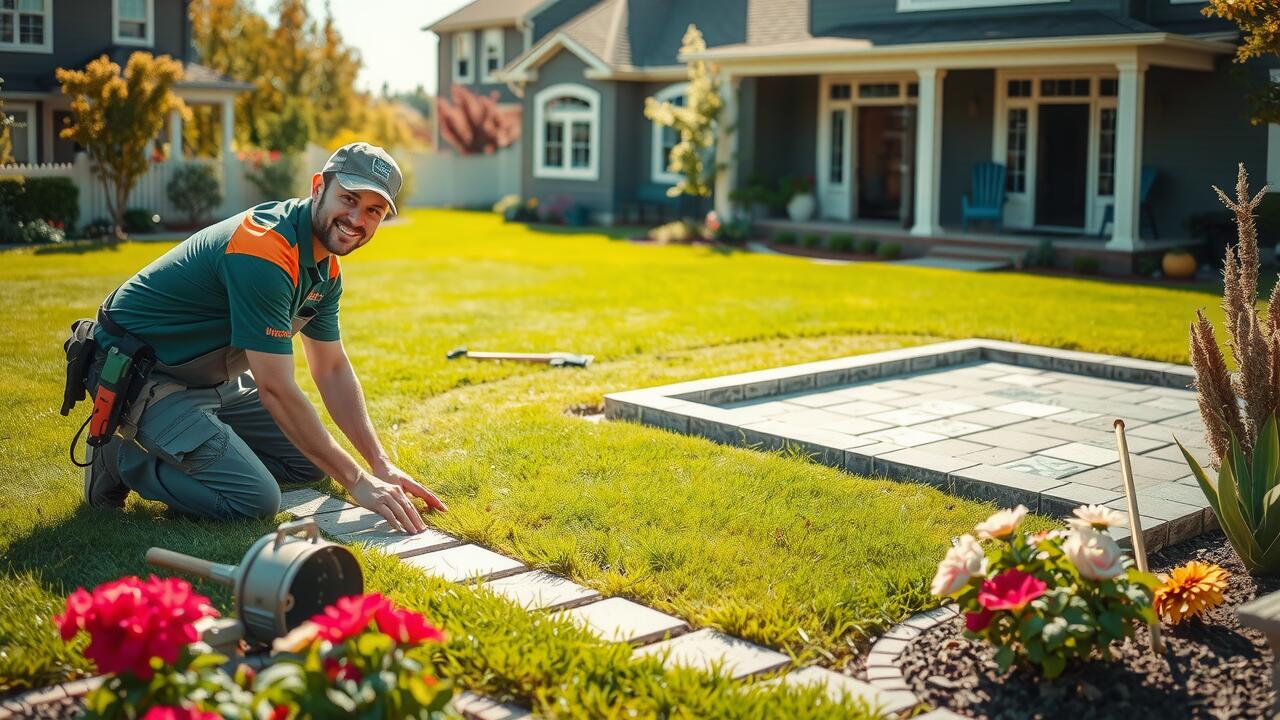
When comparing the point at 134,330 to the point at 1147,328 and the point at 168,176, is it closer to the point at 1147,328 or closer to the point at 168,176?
the point at 1147,328

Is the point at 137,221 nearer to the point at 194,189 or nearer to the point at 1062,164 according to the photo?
the point at 194,189

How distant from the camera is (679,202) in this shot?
2617cm

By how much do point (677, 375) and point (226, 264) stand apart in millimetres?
4343

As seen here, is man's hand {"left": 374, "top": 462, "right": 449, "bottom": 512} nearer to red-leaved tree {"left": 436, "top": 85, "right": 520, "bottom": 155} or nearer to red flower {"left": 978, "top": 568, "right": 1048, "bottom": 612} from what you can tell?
red flower {"left": 978, "top": 568, "right": 1048, "bottom": 612}

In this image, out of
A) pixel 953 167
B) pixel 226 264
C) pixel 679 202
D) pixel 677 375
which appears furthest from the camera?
pixel 679 202

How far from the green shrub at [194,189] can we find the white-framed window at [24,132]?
397 cm

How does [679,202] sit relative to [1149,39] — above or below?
below

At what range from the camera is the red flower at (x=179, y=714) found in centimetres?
247

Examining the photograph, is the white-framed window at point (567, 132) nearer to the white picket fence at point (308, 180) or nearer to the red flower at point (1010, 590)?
the white picket fence at point (308, 180)

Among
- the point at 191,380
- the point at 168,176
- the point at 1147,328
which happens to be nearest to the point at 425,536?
the point at 191,380

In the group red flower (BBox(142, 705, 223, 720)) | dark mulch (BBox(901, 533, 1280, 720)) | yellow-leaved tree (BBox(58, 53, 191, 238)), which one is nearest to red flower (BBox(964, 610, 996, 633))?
dark mulch (BBox(901, 533, 1280, 720))

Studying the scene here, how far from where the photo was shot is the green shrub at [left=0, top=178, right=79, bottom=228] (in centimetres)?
1833

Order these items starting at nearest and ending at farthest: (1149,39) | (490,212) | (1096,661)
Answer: (1096,661) → (1149,39) → (490,212)

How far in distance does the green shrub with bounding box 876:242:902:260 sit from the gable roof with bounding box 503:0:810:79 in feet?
24.0
